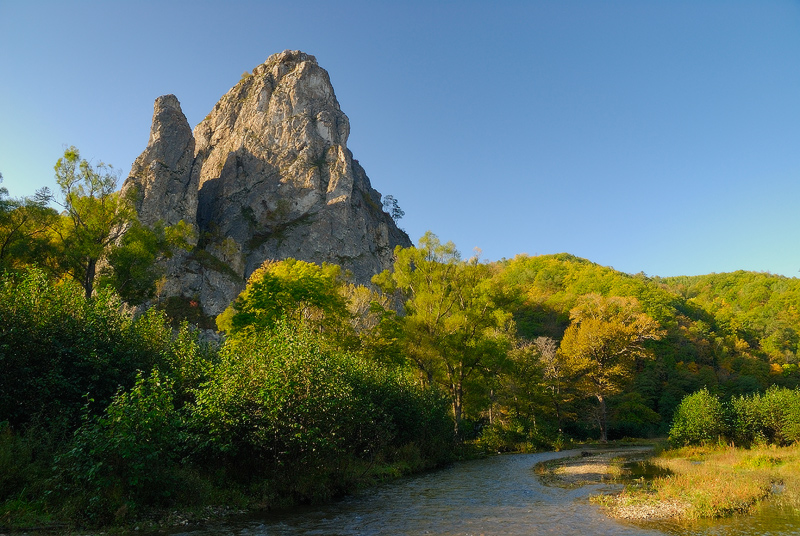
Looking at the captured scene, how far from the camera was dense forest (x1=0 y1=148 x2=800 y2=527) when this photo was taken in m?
13.2

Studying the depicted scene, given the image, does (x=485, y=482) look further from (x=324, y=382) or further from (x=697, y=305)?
(x=697, y=305)

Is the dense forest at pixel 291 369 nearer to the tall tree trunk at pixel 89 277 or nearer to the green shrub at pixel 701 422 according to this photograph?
the tall tree trunk at pixel 89 277

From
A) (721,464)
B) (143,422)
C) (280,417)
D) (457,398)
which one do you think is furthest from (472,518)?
(457,398)

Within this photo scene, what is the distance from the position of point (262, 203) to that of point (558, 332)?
67520 millimetres

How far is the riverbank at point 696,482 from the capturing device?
13609 millimetres

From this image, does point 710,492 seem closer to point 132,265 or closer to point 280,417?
point 280,417

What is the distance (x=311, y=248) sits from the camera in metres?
99.2

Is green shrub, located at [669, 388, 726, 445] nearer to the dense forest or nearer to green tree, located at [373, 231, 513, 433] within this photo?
the dense forest

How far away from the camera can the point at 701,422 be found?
29672mm

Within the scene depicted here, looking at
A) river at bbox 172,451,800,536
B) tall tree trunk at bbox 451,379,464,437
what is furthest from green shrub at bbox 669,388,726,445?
tall tree trunk at bbox 451,379,464,437

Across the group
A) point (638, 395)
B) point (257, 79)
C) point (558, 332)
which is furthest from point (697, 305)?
point (257, 79)

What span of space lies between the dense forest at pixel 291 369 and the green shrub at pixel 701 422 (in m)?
0.98

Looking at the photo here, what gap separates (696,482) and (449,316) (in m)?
26.6

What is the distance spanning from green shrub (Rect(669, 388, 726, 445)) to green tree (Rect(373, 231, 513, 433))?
45.2 feet
